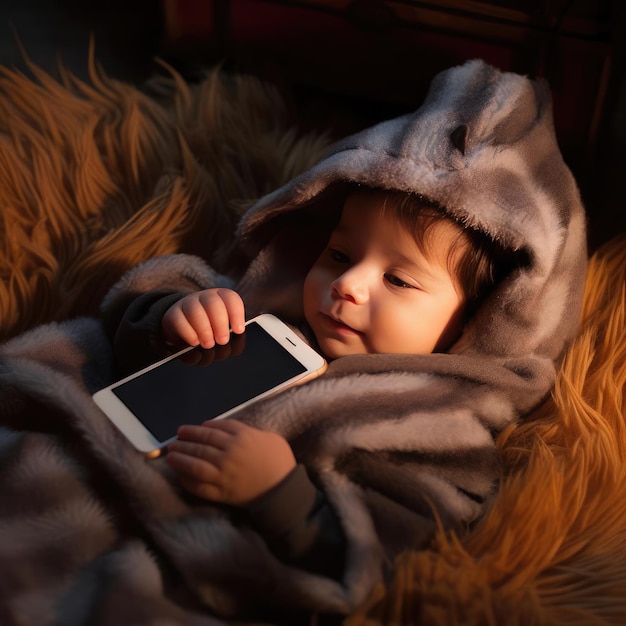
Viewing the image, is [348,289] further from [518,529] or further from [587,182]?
[587,182]

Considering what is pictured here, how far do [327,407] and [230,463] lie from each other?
0.13 metres

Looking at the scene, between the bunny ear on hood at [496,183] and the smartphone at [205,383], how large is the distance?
0.09m

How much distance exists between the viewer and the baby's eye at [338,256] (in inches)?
31.8

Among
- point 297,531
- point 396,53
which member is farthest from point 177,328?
point 396,53

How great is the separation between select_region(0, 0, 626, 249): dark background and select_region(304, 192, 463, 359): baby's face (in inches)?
13.2

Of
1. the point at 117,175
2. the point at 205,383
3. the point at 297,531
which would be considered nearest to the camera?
the point at 297,531

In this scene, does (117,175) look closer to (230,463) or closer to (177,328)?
(177,328)

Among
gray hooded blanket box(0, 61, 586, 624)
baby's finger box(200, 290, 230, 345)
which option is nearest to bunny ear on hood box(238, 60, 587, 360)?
gray hooded blanket box(0, 61, 586, 624)

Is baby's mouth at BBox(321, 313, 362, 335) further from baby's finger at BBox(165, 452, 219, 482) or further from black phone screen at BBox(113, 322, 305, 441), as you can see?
baby's finger at BBox(165, 452, 219, 482)

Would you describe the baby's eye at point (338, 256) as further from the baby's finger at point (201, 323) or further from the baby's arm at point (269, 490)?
the baby's arm at point (269, 490)

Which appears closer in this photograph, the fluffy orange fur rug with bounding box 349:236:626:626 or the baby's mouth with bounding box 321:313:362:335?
the fluffy orange fur rug with bounding box 349:236:626:626

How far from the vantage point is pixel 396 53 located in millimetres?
1150

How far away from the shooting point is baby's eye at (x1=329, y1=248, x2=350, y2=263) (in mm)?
807

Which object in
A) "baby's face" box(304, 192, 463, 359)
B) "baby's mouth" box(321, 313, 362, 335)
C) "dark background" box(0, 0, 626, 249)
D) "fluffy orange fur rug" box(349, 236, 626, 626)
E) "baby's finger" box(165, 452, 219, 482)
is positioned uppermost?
"dark background" box(0, 0, 626, 249)
